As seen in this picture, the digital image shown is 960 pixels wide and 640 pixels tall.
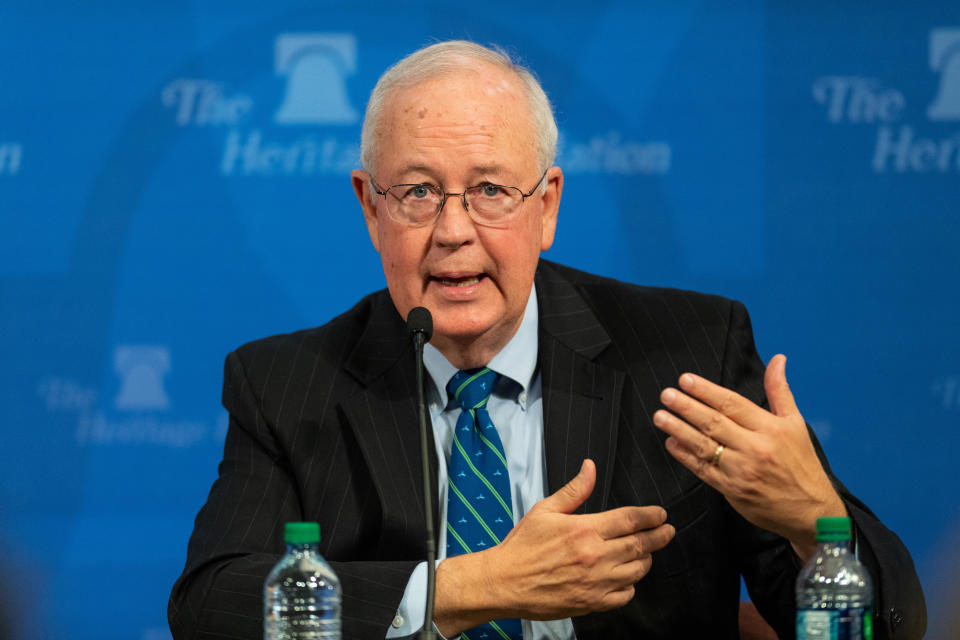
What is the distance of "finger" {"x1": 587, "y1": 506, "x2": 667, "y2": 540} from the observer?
1.81 m

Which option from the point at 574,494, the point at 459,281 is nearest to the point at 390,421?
the point at 459,281

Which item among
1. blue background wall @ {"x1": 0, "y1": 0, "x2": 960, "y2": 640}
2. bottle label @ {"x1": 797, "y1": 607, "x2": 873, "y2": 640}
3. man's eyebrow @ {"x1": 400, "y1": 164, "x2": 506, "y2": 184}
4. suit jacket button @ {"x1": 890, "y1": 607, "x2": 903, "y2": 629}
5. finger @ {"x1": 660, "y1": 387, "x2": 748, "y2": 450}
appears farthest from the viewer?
blue background wall @ {"x1": 0, "y1": 0, "x2": 960, "y2": 640}

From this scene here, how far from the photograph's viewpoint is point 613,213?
11.0 ft

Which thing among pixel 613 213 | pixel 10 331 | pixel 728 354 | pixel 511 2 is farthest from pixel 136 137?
pixel 728 354

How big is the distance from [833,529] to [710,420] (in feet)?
0.87

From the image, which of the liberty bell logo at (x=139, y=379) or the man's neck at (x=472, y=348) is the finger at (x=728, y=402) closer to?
the man's neck at (x=472, y=348)

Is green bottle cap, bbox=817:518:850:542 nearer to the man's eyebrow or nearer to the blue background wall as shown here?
the man's eyebrow

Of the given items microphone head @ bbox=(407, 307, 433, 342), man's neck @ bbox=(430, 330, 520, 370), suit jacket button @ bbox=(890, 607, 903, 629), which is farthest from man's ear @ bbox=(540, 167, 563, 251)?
suit jacket button @ bbox=(890, 607, 903, 629)

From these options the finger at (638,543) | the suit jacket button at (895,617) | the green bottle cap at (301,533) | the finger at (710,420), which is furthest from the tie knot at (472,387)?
the suit jacket button at (895,617)

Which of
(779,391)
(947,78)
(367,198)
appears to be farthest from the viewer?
(947,78)

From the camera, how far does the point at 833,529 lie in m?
1.51

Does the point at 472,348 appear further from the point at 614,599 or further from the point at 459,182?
the point at 614,599

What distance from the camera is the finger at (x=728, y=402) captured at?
5.59 feet

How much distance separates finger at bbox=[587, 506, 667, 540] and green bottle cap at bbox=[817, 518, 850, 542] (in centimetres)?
35
